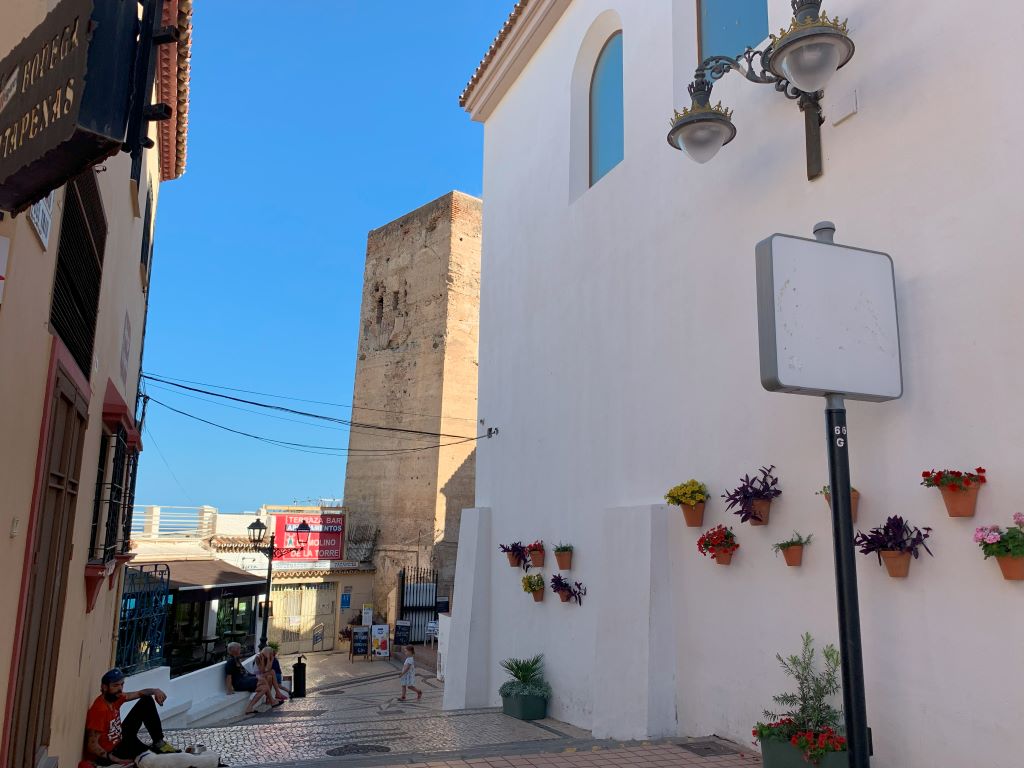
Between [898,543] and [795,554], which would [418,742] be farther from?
[898,543]

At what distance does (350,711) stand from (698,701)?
24.5 ft

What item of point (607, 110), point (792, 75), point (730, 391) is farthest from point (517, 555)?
point (792, 75)

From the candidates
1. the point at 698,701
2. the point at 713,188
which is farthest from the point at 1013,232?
the point at 698,701

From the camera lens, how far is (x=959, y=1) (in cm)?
507

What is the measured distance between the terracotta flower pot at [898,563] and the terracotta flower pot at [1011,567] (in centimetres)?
62

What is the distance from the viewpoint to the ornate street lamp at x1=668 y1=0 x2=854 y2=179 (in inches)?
195

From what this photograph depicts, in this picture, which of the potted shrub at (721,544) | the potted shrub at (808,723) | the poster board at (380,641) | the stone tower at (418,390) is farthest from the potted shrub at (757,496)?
the stone tower at (418,390)

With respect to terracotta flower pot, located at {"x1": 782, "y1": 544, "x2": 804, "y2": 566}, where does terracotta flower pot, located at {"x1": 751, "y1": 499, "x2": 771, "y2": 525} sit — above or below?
above

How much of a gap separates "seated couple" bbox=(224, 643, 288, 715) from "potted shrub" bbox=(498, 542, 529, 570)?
583 cm

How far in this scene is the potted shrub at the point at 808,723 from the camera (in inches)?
189

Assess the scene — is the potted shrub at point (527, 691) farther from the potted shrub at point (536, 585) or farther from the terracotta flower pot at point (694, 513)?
the terracotta flower pot at point (694, 513)

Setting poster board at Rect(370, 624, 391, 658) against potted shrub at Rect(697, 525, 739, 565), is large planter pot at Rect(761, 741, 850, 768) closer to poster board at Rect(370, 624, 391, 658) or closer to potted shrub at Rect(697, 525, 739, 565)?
potted shrub at Rect(697, 525, 739, 565)

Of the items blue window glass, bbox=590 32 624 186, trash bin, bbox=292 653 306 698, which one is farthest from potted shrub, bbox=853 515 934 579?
trash bin, bbox=292 653 306 698

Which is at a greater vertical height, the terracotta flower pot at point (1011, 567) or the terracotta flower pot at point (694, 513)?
the terracotta flower pot at point (694, 513)
